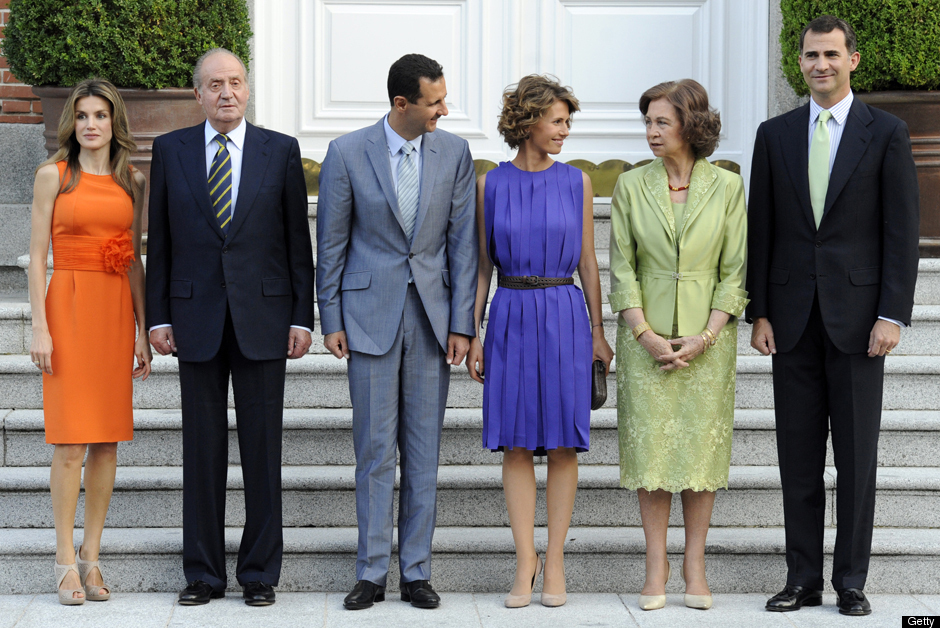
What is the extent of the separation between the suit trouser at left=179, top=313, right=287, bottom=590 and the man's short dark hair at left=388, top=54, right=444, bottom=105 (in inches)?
39.9

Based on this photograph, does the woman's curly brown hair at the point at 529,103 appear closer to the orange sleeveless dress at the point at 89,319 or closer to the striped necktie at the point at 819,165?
the striped necktie at the point at 819,165

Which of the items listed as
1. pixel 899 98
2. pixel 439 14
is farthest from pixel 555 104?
pixel 439 14

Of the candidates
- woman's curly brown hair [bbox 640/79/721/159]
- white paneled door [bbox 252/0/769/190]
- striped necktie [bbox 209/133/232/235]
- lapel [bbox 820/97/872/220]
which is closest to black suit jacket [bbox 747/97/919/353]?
lapel [bbox 820/97/872/220]

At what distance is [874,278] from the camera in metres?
3.70

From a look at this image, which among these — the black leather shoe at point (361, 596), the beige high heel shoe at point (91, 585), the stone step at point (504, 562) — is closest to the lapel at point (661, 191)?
the stone step at point (504, 562)

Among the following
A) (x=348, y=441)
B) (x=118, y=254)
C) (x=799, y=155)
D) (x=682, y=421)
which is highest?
(x=799, y=155)

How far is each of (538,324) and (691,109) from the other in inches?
35.4

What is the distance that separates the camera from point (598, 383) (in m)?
3.84

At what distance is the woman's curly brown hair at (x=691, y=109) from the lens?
3689 mm

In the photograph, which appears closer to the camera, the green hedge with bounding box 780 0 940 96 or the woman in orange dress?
the woman in orange dress

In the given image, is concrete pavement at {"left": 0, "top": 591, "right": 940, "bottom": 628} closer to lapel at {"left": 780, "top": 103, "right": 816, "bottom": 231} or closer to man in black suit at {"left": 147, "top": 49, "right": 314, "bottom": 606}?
man in black suit at {"left": 147, "top": 49, "right": 314, "bottom": 606}

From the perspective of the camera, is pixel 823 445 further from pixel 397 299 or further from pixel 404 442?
pixel 397 299

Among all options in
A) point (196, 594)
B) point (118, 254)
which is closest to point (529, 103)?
point (118, 254)

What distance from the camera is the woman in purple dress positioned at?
3.74 meters
